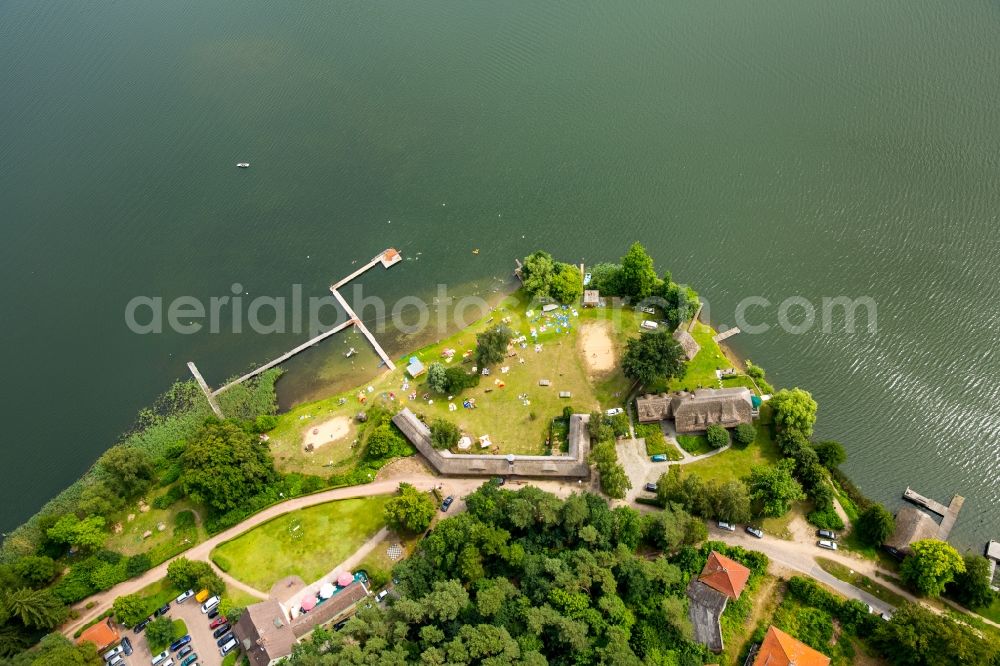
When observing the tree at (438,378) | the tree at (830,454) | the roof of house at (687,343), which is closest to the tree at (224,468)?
the tree at (438,378)

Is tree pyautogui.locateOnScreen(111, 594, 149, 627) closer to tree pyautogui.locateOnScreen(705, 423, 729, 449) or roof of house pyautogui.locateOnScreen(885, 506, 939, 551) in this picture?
tree pyautogui.locateOnScreen(705, 423, 729, 449)

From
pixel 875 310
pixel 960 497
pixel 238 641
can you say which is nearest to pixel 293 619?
pixel 238 641

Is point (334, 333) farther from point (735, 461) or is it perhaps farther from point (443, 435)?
point (735, 461)

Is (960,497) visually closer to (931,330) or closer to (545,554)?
(931,330)

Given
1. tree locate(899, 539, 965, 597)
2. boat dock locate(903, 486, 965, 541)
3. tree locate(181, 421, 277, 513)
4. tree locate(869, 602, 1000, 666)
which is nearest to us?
tree locate(869, 602, 1000, 666)

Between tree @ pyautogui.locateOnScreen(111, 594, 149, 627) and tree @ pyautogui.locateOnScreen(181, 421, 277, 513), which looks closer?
tree @ pyautogui.locateOnScreen(111, 594, 149, 627)

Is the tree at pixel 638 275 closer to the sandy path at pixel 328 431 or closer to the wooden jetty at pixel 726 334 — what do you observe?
the wooden jetty at pixel 726 334

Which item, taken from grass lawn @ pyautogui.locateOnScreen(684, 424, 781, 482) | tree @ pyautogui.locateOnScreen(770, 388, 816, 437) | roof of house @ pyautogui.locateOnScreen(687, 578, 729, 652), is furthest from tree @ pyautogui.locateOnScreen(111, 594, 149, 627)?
tree @ pyautogui.locateOnScreen(770, 388, 816, 437)
